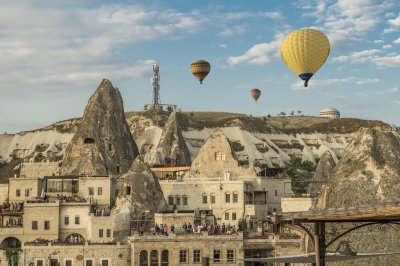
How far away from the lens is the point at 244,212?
80.5 meters

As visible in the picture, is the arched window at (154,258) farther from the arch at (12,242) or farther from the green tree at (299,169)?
the green tree at (299,169)

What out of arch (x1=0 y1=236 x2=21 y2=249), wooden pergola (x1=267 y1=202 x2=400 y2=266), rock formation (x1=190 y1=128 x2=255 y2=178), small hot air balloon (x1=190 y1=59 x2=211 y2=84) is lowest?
arch (x1=0 y1=236 x2=21 y2=249)

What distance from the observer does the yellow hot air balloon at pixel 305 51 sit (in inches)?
2645

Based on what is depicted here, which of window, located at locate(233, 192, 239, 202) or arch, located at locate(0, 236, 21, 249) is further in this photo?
window, located at locate(233, 192, 239, 202)

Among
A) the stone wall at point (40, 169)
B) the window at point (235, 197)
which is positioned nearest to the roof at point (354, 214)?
the window at point (235, 197)

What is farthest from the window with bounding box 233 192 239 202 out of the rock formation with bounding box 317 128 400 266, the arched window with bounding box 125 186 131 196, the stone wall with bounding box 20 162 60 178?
the stone wall with bounding box 20 162 60 178

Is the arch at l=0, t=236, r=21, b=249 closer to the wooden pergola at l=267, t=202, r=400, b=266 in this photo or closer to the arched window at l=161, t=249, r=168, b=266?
the arched window at l=161, t=249, r=168, b=266

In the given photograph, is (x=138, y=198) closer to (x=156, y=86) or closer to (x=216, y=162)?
(x=216, y=162)

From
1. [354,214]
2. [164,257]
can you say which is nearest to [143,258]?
[164,257]

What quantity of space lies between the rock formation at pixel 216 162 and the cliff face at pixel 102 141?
12333 millimetres

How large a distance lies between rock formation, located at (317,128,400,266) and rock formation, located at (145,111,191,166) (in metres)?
37.7

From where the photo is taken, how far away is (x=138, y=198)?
75.9 metres

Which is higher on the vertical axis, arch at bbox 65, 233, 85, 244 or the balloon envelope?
the balloon envelope

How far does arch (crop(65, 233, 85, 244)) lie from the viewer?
67688mm
